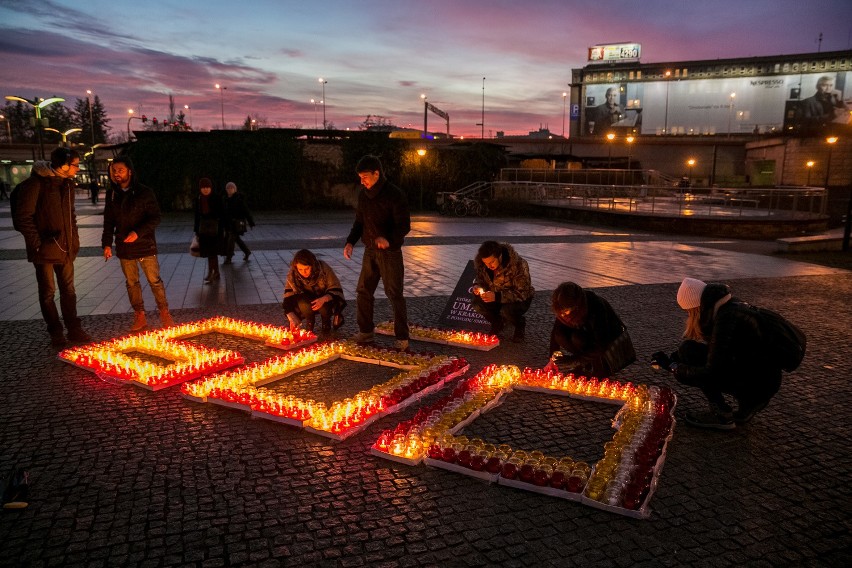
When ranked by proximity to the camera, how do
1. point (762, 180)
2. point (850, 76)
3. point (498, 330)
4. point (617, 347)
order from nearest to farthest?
point (617, 347)
point (498, 330)
point (762, 180)
point (850, 76)

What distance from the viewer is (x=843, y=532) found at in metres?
3.28

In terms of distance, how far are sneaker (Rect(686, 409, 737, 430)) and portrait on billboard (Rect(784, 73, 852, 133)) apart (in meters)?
82.5

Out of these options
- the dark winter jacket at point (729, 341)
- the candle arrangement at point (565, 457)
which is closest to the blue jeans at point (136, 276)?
the candle arrangement at point (565, 457)

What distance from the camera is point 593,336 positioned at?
212 inches

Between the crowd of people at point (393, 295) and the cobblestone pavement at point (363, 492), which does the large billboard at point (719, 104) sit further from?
the cobblestone pavement at point (363, 492)

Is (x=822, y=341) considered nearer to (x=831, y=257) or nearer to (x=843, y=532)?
(x=843, y=532)

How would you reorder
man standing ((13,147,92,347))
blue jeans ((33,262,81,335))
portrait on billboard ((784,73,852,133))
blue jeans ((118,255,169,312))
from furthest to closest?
portrait on billboard ((784,73,852,133)), blue jeans ((118,255,169,312)), blue jeans ((33,262,81,335)), man standing ((13,147,92,347))

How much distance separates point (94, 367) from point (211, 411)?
1801 mm

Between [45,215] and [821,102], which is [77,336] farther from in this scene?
[821,102]

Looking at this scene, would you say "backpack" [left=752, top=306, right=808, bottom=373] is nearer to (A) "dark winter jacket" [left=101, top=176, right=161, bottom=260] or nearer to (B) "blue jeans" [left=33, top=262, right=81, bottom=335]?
(A) "dark winter jacket" [left=101, top=176, right=161, bottom=260]

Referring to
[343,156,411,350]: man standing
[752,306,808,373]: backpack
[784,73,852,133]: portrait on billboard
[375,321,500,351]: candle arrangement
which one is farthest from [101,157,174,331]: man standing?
[784,73,852,133]: portrait on billboard

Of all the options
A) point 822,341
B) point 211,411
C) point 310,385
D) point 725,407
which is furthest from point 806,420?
point 211,411

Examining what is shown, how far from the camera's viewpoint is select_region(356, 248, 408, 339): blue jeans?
21.3ft

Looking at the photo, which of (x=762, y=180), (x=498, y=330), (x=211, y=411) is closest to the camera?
(x=211, y=411)
